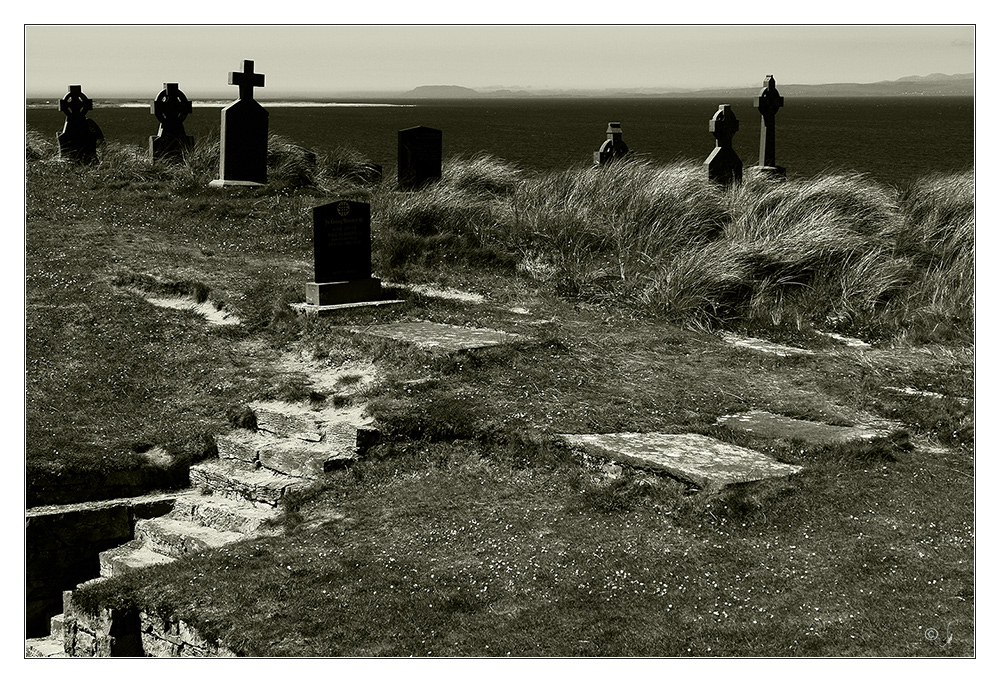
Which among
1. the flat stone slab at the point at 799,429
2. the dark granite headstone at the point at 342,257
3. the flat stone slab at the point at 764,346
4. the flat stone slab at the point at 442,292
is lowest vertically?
the flat stone slab at the point at 799,429

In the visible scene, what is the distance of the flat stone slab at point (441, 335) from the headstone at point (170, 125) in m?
12.5

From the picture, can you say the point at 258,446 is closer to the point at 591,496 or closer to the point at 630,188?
the point at 591,496

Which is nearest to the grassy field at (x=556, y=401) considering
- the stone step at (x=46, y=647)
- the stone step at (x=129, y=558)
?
the stone step at (x=46, y=647)

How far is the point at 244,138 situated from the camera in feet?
66.6

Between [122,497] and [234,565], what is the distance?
2.50m

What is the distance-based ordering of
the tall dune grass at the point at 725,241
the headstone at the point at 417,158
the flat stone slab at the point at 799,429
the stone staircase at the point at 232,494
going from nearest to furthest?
the stone staircase at the point at 232,494 → the flat stone slab at the point at 799,429 → the tall dune grass at the point at 725,241 → the headstone at the point at 417,158

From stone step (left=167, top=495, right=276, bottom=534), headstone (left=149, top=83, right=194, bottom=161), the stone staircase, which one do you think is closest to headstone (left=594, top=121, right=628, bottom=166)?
headstone (left=149, top=83, right=194, bottom=161)

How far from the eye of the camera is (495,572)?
760cm

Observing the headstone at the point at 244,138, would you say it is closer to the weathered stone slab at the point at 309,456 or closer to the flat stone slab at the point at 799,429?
the weathered stone slab at the point at 309,456

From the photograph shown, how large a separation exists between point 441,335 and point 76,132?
1516 cm

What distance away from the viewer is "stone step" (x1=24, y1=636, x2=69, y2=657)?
816 centimetres

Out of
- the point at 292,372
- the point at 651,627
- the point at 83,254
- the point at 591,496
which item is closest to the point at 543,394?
the point at 591,496

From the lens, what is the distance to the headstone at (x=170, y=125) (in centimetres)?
2330

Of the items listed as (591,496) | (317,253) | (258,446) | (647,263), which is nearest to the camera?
(591,496)
